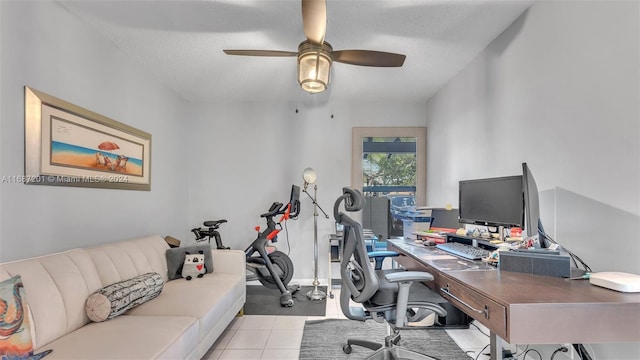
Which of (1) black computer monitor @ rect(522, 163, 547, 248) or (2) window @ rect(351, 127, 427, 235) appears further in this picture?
(2) window @ rect(351, 127, 427, 235)

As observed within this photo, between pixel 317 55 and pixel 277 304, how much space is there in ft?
8.80

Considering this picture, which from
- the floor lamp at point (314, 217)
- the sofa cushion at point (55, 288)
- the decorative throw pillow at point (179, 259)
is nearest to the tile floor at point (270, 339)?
the floor lamp at point (314, 217)

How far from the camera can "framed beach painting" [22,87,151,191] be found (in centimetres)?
189

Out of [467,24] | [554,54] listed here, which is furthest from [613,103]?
[467,24]

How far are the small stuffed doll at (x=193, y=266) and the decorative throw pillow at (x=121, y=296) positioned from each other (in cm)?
46

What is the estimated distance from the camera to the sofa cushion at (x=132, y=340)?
4.63 feet

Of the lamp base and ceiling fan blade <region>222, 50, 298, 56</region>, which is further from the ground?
ceiling fan blade <region>222, 50, 298, 56</region>

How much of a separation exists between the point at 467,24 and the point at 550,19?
560 millimetres

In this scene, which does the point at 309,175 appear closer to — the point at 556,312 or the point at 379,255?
the point at 379,255

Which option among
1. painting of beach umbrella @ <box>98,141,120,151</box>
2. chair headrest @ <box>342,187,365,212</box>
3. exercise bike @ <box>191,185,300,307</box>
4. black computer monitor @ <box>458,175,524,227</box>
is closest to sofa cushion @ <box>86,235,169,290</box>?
painting of beach umbrella @ <box>98,141,120,151</box>

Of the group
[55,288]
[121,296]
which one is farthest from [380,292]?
[55,288]

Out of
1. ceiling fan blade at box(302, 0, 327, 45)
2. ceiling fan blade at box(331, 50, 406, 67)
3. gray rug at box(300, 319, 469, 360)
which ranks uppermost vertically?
ceiling fan blade at box(302, 0, 327, 45)

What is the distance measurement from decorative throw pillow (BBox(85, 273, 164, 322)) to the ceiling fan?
1740 millimetres

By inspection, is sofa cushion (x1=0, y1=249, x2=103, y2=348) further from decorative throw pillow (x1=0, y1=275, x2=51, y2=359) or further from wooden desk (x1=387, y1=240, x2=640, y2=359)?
wooden desk (x1=387, y1=240, x2=640, y2=359)
